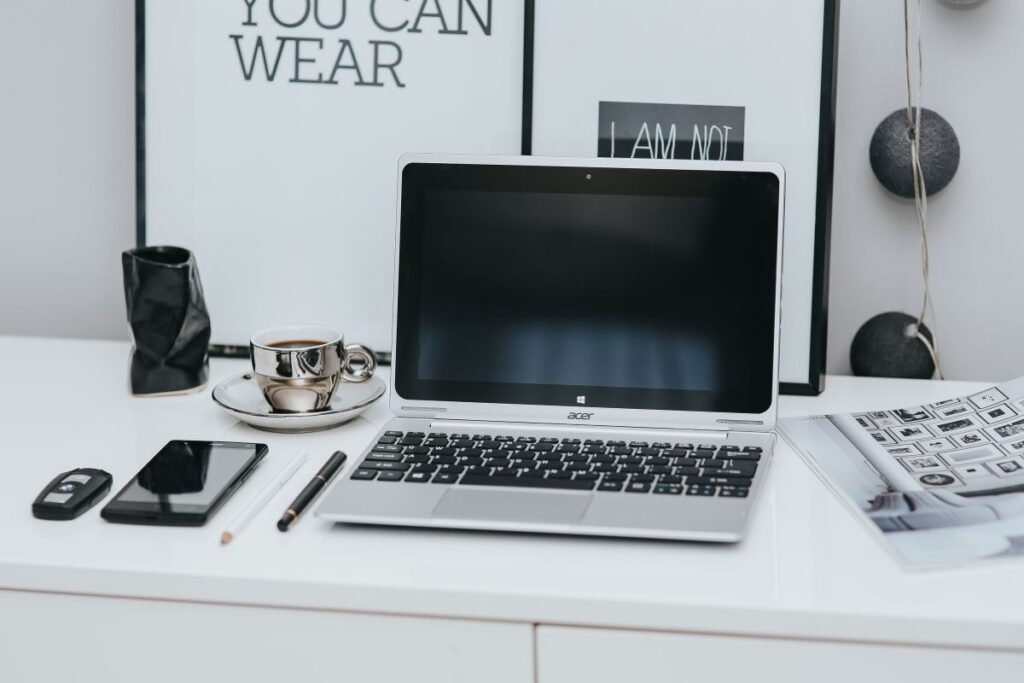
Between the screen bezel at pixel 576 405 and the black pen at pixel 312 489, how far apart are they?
11 cm

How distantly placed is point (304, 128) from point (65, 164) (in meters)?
0.32

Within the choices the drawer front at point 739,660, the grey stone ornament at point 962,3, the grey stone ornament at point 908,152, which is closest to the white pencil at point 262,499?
the drawer front at point 739,660

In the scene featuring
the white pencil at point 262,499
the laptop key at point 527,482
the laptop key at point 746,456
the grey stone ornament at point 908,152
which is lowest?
the white pencil at point 262,499

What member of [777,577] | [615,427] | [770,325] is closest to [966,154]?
[770,325]

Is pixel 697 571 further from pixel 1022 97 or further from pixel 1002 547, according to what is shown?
pixel 1022 97

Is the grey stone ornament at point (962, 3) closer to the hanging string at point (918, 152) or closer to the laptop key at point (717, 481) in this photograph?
the hanging string at point (918, 152)

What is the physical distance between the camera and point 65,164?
1.18 m

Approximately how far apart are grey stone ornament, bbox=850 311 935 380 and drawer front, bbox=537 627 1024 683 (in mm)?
495

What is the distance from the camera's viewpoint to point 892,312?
1.07 m

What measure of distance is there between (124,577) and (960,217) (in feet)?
2.86

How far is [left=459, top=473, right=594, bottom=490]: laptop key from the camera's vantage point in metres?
0.75

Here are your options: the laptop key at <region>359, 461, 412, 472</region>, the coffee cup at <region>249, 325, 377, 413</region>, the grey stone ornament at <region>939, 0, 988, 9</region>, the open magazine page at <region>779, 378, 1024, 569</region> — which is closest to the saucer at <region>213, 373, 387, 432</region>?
the coffee cup at <region>249, 325, 377, 413</region>

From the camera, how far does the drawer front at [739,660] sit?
2.01ft

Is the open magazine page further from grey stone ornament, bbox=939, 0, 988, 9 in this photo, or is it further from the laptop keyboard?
grey stone ornament, bbox=939, 0, 988, 9
